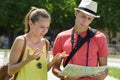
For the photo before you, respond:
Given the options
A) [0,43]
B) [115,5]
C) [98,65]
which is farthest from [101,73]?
[0,43]

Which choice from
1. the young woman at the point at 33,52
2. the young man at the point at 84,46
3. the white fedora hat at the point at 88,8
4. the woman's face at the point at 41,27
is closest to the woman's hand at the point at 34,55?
the young woman at the point at 33,52

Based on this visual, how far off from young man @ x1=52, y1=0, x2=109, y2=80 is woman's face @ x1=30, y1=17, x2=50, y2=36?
1.66 feet

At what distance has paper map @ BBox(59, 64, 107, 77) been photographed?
4.59 meters

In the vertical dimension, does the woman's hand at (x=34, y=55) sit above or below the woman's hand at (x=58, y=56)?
above

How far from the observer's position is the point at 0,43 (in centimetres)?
6838

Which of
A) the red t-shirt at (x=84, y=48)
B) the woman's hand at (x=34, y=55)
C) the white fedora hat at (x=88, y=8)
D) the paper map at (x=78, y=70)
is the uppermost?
the white fedora hat at (x=88, y=8)

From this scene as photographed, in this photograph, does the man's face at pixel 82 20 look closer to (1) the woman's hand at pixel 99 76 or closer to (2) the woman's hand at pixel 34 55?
(1) the woman's hand at pixel 99 76

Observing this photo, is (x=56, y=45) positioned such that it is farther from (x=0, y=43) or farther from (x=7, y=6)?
(x=0, y=43)

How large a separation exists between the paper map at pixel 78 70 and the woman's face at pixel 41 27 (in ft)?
1.47

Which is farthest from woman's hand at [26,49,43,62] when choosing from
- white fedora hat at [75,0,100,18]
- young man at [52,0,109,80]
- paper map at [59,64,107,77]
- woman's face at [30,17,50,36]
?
white fedora hat at [75,0,100,18]

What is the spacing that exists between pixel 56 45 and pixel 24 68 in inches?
25.0

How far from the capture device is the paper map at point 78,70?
4.59 m

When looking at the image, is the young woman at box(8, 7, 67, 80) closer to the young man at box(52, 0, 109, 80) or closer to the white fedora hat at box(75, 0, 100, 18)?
the young man at box(52, 0, 109, 80)

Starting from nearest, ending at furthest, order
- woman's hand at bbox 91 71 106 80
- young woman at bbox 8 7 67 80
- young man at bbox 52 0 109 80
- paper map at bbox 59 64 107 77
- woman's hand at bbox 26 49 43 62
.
Result: woman's hand at bbox 26 49 43 62, young woman at bbox 8 7 67 80, paper map at bbox 59 64 107 77, woman's hand at bbox 91 71 106 80, young man at bbox 52 0 109 80
